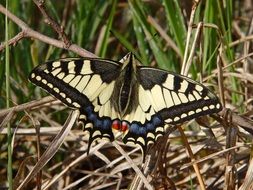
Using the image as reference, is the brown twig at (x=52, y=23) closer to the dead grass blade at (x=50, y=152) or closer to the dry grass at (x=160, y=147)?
the dry grass at (x=160, y=147)

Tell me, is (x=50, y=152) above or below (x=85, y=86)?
below

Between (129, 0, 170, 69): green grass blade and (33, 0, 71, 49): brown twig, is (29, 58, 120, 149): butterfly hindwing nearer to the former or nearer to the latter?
(33, 0, 71, 49): brown twig

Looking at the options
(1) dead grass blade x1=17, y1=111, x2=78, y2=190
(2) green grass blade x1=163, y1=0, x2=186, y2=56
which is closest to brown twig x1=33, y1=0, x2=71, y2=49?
(1) dead grass blade x1=17, y1=111, x2=78, y2=190

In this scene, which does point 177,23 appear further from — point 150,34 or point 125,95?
point 125,95

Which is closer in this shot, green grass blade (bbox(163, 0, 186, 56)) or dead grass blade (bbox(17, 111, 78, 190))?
dead grass blade (bbox(17, 111, 78, 190))

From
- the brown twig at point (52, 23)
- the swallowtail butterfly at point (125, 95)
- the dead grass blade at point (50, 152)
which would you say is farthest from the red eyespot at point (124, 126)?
the brown twig at point (52, 23)

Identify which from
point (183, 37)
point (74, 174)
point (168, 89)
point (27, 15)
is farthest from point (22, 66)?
point (168, 89)

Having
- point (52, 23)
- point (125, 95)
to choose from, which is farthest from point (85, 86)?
point (52, 23)

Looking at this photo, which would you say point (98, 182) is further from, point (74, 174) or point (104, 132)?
point (104, 132)

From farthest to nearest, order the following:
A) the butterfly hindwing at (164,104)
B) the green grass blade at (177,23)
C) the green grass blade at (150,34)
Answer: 1. the green grass blade at (150,34)
2. the green grass blade at (177,23)
3. the butterfly hindwing at (164,104)
